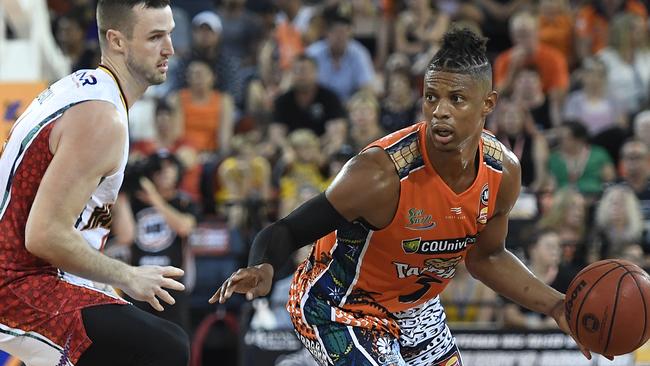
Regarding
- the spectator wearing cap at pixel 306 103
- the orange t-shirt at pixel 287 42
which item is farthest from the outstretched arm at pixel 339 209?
the orange t-shirt at pixel 287 42

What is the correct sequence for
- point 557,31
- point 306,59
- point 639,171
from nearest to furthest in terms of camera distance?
1. point 639,171
2. point 306,59
3. point 557,31

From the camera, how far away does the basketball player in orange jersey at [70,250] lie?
3.98 metres

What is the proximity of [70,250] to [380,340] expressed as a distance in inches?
56.1

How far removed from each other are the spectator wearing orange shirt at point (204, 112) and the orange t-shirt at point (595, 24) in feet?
13.6

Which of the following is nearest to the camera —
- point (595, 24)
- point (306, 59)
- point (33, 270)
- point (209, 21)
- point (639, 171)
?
point (33, 270)

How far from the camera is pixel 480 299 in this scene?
873cm

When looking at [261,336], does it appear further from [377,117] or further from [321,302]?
[321,302]

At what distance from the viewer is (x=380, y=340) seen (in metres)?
4.64

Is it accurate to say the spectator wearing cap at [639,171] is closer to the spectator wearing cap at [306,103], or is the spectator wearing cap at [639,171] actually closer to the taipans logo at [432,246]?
the spectator wearing cap at [306,103]

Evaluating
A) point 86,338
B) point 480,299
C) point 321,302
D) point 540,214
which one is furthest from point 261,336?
point 86,338

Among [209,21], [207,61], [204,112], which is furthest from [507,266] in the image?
[209,21]

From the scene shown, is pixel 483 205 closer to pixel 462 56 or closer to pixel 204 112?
pixel 462 56

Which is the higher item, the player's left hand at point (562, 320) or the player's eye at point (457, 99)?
the player's eye at point (457, 99)

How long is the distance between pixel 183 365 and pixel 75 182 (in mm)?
841
